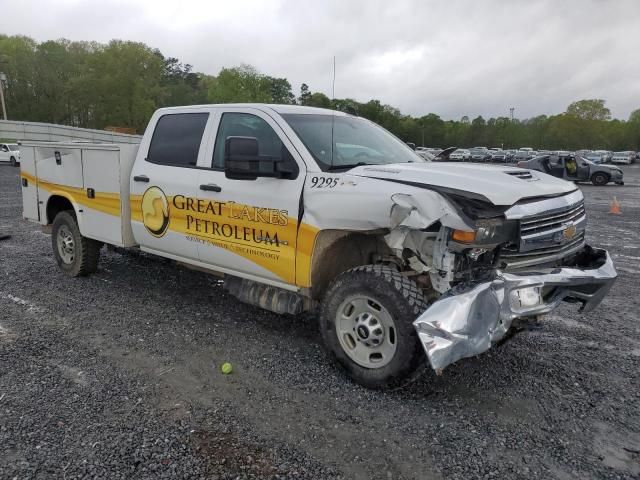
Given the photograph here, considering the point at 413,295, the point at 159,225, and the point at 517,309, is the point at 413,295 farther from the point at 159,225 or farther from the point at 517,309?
the point at 159,225

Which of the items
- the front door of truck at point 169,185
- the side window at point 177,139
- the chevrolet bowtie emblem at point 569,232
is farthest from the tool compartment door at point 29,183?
the chevrolet bowtie emblem at point 569,232

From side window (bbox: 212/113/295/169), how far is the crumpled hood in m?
0.70

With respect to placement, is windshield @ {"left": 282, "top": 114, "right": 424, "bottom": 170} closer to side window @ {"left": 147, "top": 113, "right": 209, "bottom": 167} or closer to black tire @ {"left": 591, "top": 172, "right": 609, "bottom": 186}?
side window @ {"left": 147, "top": 113, "right": 209, "bottom": 167}

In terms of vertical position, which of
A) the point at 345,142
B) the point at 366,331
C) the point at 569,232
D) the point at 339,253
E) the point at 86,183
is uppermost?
the point at 345,142

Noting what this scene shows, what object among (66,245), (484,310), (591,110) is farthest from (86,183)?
(591,110)

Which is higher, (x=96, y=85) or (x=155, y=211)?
(x=96, y=85)

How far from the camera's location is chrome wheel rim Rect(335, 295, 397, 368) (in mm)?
3660

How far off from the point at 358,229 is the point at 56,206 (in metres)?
4.76

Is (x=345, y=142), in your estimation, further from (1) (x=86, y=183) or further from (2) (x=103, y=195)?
(1) (x=86, y=183)

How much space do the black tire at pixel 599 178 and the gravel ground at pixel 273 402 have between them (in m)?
22.5

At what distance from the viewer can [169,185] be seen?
5.00 m

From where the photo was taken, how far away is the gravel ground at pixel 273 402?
2.94 meters

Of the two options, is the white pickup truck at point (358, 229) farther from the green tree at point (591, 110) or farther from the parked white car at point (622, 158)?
the green tree at point (591, 110)

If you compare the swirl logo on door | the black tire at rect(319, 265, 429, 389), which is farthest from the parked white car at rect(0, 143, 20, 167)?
the black tire at rect(319, 265, 429, 389)
